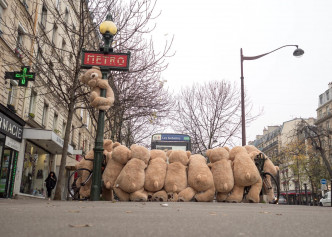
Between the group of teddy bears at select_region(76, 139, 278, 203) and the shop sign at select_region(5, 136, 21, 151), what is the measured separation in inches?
341

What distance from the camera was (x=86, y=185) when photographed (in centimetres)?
830

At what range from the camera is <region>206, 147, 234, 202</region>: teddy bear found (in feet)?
25.5

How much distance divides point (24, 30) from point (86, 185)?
488 inches

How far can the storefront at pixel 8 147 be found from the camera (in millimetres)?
15062

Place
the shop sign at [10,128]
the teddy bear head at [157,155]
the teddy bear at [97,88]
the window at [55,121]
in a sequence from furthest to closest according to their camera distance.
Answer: the window at [55,121]
the shop sign at [10,128]
the teddy bear head at [157,155]
the teddy bear at [97,88]

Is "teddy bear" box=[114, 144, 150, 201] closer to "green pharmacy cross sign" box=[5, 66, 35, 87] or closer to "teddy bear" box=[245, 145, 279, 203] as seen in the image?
"teddy bear" box=[245, 145, 279, 203]

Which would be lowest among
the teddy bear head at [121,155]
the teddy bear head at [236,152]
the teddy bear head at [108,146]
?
the teddy bear head at [121,155]

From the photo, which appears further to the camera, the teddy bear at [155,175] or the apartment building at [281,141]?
the apartment building at [281,141]

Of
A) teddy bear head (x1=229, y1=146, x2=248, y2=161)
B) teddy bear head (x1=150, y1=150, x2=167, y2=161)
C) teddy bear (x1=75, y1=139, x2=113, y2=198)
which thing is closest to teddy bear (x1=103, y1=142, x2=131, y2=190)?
teddy bear (x1=75, y1=139, x2=113, y2=198)

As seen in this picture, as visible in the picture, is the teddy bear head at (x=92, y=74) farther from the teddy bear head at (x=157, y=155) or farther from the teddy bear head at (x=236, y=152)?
the teddy bear head at (x=236, y=152)

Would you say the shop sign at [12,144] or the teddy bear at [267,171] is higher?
the shop sign at [12,144]

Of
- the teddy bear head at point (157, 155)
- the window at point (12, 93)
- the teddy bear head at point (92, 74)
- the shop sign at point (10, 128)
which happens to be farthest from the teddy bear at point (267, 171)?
the window at point (12, 93)

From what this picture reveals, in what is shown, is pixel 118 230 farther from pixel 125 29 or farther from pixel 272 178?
pixel 125 29

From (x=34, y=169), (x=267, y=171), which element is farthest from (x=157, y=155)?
(x=34, y=169)
